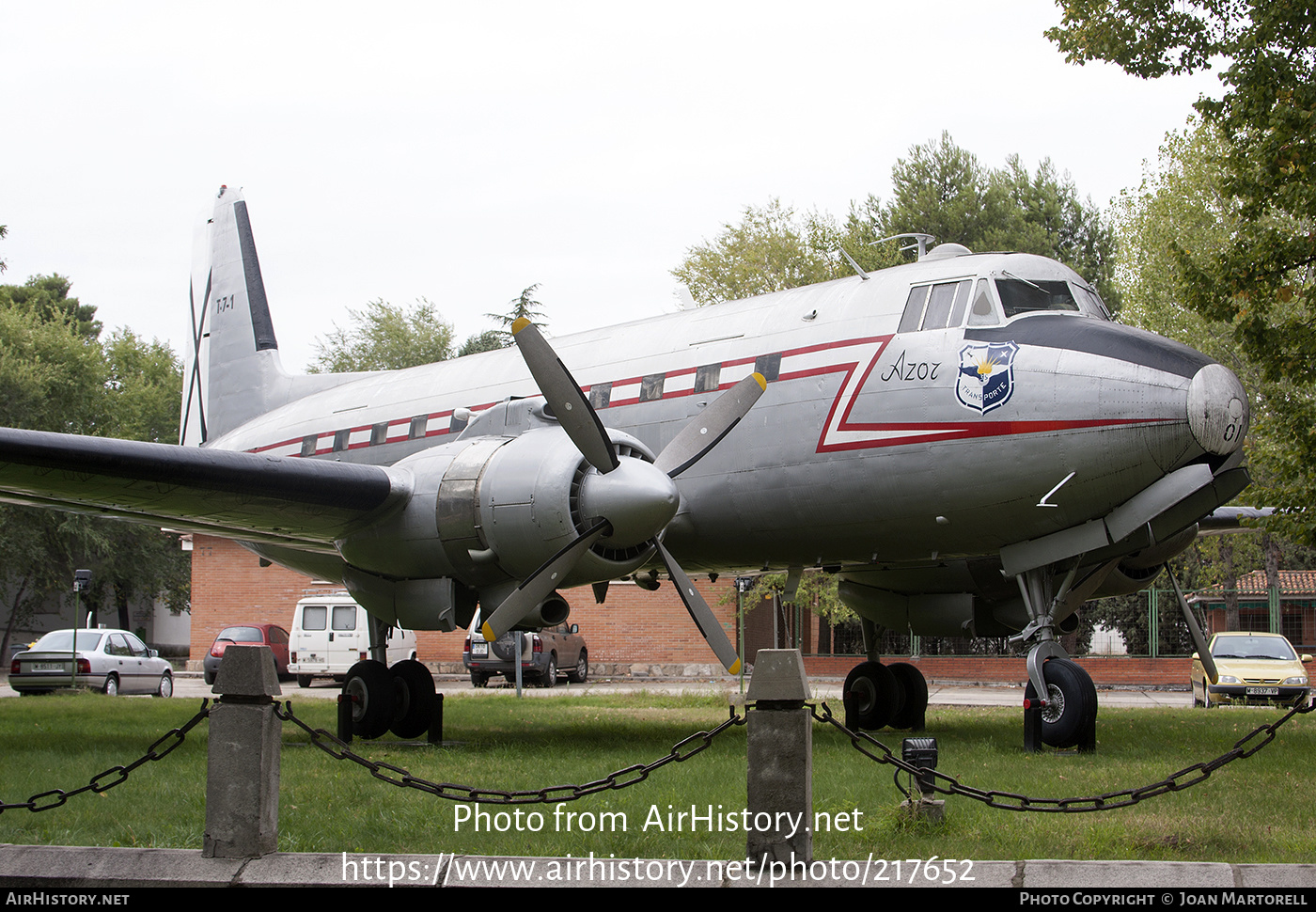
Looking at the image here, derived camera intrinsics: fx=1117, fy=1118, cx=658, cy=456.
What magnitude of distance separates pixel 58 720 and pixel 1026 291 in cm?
1448

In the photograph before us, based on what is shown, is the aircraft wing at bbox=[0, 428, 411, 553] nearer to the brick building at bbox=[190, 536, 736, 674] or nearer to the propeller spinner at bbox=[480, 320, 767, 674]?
the propeller spinner at bbox=[480, 320, 767, 674]

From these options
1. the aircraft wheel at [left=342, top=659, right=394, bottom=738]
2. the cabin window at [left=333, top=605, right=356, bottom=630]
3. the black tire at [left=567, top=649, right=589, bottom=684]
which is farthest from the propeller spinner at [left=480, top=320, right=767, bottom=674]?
the black tire at [left=567, top=649, right=589, bottom=684]

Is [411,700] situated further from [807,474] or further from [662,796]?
[662,796]

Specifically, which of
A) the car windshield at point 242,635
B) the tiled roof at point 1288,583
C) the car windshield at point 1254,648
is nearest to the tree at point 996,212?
the tiled roof at point 1288,583

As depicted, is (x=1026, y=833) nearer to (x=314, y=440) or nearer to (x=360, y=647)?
(x=314, y=440)

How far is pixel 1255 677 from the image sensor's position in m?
21.3

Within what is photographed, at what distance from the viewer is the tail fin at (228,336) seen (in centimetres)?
1856

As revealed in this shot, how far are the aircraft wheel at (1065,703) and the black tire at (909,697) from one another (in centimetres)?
303

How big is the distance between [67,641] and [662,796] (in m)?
22.0

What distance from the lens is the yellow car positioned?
69.6 feet

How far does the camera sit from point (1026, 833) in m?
6.81

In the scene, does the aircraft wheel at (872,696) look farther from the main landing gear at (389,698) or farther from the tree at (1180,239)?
the tree at (1180,239)

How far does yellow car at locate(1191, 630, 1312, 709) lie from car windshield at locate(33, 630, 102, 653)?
2325 cm

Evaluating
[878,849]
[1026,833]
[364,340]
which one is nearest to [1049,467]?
[1026,833]
